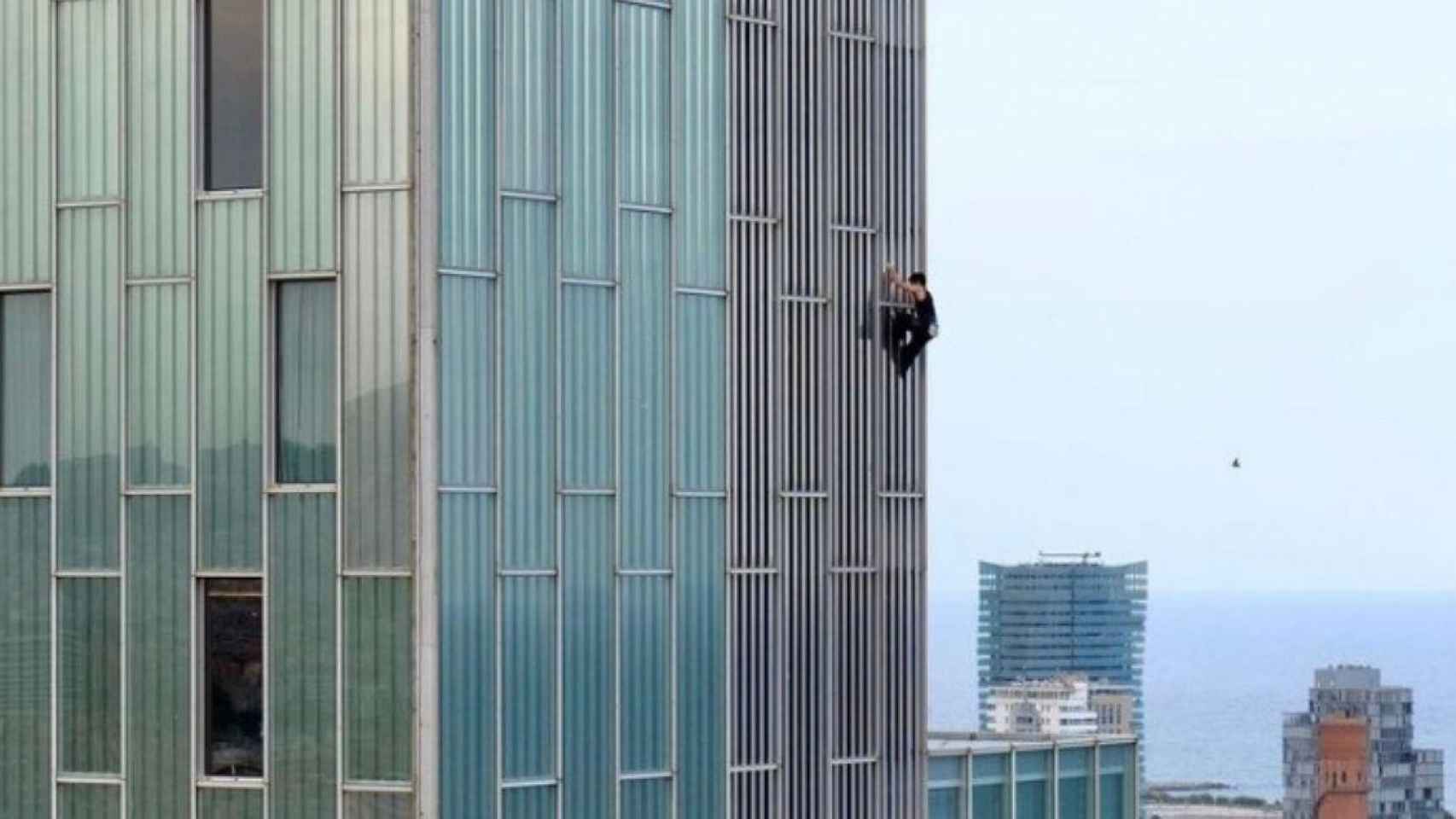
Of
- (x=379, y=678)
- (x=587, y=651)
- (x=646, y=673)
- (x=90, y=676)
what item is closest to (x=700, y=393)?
(x=646, y=673)

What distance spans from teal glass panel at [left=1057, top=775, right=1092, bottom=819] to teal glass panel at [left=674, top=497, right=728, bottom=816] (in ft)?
17.4

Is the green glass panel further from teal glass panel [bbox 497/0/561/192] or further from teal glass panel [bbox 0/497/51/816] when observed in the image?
teal glass panel [bbox 0/497/51/816]

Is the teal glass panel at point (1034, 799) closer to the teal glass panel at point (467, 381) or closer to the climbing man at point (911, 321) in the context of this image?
the climbing man at point (911, 321)

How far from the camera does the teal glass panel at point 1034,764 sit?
28.6 meters

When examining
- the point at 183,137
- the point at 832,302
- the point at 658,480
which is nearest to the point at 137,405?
the point at 183,137

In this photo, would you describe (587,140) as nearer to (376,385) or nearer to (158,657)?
(376,385)

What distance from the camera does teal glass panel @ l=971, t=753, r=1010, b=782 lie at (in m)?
27.8

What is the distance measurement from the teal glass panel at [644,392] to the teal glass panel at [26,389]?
152 inches

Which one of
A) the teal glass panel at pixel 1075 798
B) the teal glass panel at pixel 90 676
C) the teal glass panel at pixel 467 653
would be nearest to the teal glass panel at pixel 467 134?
the teal glass panel at pixel 467 653

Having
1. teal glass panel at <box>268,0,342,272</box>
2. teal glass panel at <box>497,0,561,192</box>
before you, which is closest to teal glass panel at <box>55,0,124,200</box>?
teal glass panel at <box>268,0,342,272</box>

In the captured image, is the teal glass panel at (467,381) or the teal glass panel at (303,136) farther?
the teal glass panel at (303,136)

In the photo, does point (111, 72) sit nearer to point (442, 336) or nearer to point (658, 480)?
point (442, 336)

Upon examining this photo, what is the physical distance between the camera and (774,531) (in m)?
25.0

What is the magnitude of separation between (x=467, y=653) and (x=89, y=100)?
4557mm
